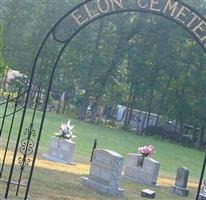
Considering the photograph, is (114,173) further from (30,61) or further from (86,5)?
(30,61)

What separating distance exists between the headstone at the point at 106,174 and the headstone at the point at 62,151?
5250 mm

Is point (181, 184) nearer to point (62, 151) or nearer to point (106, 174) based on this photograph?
point (62, 151)

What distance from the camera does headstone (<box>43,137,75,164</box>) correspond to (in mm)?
21094

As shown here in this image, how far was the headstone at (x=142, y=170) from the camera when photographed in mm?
19853

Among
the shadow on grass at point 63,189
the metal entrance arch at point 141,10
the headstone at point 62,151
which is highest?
the metal entrance arch at point 141,10

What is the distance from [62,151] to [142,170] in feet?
9.92

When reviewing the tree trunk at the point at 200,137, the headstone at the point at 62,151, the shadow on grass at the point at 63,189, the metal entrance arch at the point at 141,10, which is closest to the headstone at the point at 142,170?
the shadow on grass at the point at 63,189

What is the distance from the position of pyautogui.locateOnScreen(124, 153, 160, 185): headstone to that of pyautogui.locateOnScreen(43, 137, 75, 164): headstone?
83.0 inches

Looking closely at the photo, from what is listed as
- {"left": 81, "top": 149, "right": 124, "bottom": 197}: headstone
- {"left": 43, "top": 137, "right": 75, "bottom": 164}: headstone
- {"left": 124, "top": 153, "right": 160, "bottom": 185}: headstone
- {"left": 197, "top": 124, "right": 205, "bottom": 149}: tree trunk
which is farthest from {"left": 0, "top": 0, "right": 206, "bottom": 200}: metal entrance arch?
{"left": 197, "top": 124, "right": 205, "bottom": 149}: tree trunk

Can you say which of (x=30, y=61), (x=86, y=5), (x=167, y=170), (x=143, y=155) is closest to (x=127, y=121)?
(x=30, y=61)

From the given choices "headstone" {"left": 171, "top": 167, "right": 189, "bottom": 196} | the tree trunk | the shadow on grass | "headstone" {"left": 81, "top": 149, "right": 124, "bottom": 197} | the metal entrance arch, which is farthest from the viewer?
the tree trunk

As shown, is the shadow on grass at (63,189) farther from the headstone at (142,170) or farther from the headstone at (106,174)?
the headstone at (142,170)

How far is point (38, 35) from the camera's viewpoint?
215 feet

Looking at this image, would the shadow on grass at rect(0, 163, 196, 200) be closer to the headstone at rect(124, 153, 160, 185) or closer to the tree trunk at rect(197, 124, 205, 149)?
the headstone at rect(124, 153, 160, 185)
